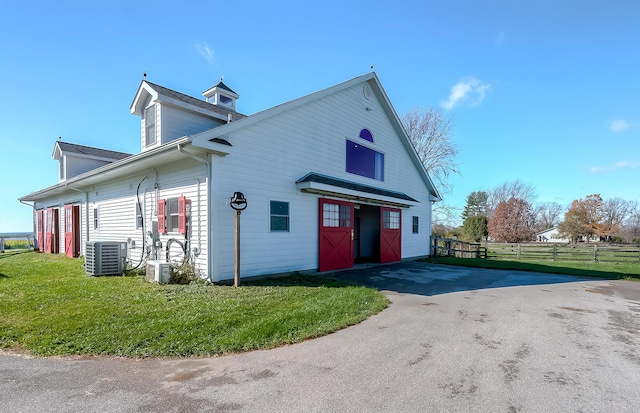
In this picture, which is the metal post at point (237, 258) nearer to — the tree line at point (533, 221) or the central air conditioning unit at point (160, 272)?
the central air conditioning unit at point (160, 272)

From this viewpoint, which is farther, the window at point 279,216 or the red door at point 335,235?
the red door at point 335,235

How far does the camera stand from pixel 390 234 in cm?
1420

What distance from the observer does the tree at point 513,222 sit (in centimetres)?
3969

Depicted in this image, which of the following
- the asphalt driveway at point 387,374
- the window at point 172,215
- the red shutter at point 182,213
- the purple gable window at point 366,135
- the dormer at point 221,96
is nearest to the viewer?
the asphalt driveway at point 387,374

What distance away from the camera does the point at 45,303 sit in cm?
598

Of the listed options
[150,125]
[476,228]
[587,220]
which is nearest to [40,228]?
[150,125]

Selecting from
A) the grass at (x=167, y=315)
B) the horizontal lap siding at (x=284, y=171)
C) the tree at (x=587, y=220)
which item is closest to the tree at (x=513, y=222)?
the tree at (x=587, y=220)

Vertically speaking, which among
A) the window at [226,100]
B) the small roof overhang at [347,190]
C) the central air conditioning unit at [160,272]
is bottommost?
the central air conditioning unit at [160,272]

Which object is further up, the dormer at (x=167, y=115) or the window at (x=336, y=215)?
the dormer at (x=167, y=115)

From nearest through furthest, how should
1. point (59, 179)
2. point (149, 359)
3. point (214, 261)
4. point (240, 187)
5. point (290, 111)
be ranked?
point (149, 359), point (214, 261), point (240, 187), point (290, 111), point (59, 179)

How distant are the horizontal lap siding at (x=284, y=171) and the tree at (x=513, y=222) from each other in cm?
3404

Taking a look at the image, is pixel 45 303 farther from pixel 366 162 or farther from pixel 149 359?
pixel 366 162

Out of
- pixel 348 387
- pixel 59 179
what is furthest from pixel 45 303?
pixel 59 179

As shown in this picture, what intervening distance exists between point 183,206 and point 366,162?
24.4 feet
